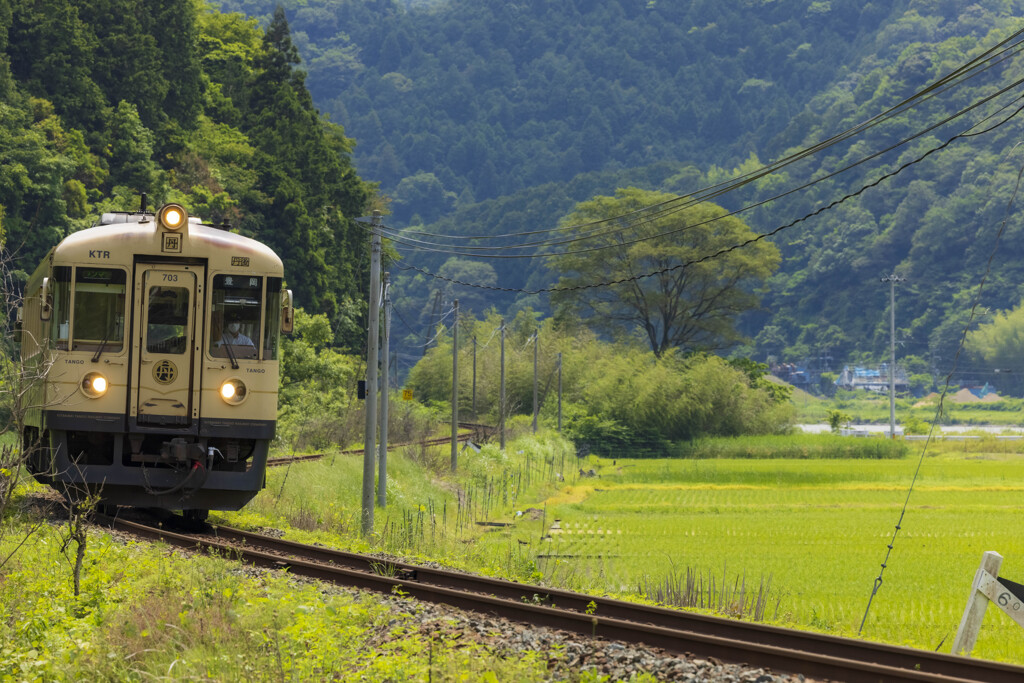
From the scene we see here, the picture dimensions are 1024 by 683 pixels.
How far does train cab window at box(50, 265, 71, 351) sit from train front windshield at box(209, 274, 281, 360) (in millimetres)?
1668

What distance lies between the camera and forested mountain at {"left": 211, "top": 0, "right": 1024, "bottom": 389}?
378 ft

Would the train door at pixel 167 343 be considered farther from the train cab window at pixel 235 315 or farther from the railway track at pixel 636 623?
the railway track at pixel 636 623

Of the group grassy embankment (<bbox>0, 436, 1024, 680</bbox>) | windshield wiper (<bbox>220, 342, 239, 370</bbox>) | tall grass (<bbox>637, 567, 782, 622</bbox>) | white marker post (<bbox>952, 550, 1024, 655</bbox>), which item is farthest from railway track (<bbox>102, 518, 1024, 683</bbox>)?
windshield wiper (<bbox>220, 342, 239, 370</bbox>)

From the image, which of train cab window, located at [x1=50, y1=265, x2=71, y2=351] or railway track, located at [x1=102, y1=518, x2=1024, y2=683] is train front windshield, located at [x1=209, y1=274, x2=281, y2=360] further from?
railway track, located at [x1=102, y1=518, x2=1024, y2=683]

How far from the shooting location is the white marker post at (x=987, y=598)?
933 cm

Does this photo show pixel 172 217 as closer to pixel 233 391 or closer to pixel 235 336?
pixel 235 336

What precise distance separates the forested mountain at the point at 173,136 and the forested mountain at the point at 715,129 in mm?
56713

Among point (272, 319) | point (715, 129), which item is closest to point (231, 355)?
point (272, 319)

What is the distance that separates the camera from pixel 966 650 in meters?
9.62

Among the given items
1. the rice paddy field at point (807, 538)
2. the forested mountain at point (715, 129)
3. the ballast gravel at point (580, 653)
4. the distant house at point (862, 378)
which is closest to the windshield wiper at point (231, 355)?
the ballast gravel at point (580, 653)

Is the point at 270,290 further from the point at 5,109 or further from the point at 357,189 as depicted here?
the point at 357,189

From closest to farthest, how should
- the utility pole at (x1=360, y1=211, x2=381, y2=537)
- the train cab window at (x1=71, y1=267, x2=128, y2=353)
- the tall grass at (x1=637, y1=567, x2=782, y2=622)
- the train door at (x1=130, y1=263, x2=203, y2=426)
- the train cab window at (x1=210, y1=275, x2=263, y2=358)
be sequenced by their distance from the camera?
the tall grass at (x1=637, y1=567, x2=782, y2=622) < the train cab window at (x1=71, y1=267, x2=128, y2=353) < the train door at (x1=130, y1=263, x2=203, y2=426) < the train cab window at (x1=210, y1=275, x2=263, y2=358) < the utility pole at (x1=360, y1=211, x2=381, y2=537)

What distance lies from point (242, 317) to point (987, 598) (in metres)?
8.93

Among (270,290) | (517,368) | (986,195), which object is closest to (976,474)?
(517,368)
